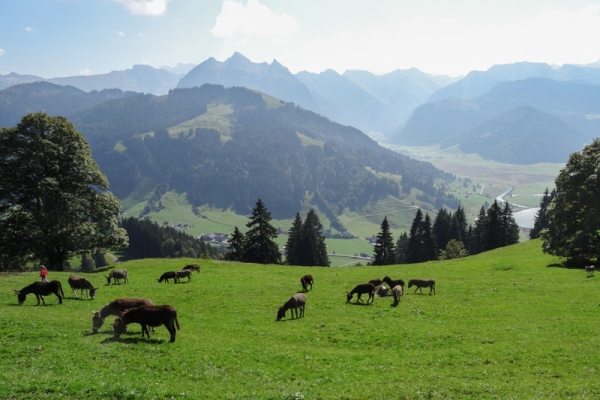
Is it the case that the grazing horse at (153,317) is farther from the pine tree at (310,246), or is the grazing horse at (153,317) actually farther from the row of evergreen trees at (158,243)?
the row of evergreen trees at (158,243)

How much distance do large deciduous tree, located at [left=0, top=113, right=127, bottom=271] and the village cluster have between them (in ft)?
48.0

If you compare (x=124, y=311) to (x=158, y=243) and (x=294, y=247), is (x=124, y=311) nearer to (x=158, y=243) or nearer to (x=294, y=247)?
(x=294, y=247)

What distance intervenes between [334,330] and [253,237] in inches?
2558

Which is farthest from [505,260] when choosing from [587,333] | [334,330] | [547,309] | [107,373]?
[107,373]

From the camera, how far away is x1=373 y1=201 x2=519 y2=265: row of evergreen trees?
10331 cm

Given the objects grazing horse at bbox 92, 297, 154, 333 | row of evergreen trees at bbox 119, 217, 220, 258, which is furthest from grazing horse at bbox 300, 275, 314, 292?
row of evergreen trees at bbox 119, 217, 220, 258

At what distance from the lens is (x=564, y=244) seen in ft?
178

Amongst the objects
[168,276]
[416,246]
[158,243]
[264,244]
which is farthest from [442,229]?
[158,243]

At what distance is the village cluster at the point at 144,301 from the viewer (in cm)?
2238

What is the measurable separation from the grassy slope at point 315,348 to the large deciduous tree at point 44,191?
1436 cm

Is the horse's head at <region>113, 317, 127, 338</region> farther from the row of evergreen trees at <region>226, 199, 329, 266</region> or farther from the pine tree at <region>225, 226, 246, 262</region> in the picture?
the pine tree at <region>225, 226, 246, 262</region>

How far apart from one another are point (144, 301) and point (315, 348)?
12513mm

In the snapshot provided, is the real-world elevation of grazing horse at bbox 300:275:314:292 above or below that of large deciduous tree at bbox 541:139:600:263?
below

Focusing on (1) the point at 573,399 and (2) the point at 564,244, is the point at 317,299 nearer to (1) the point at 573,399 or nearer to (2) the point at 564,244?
(1) the point at 573,399
